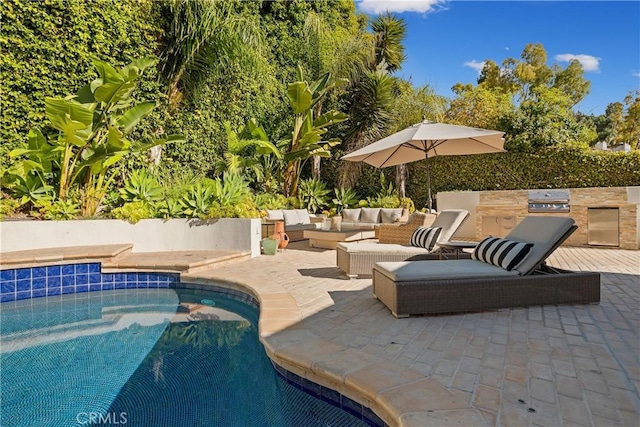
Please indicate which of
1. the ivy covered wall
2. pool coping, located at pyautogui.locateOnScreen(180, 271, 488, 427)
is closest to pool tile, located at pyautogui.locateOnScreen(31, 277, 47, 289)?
the ivy covered wall

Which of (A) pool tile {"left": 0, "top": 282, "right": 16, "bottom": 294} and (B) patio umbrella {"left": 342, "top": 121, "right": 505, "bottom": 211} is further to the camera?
(B) patio umbrella {"left": 342, "top": 121, "right": 505, "bottom": 211}

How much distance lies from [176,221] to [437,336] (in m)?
6.10

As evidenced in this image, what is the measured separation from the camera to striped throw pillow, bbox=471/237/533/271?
3977 mm

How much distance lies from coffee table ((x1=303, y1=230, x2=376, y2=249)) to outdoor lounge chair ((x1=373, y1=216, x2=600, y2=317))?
14.0ft

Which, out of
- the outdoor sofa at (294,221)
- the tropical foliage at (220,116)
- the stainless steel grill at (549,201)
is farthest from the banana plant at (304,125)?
the stainless steel grill at (549,201)

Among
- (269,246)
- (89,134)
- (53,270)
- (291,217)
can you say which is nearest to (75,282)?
(53,270)

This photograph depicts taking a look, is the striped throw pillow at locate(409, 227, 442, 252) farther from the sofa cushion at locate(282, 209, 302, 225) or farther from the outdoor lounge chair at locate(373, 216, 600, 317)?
the sofa cushion at locate(282, 209, 302, 225)

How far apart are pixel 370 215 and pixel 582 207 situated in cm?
539

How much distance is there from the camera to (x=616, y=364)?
2582 millimetres

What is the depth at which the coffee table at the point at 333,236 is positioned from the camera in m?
8.58

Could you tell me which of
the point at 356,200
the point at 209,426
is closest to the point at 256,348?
the point at 209,426

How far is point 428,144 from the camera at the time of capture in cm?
927

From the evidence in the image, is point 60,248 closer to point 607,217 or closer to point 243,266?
point 243,266

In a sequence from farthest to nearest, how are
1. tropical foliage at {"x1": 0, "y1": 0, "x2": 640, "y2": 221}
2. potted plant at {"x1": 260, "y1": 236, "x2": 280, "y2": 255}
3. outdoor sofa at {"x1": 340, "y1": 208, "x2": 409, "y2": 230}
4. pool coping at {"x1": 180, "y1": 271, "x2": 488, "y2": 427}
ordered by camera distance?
1. outdoor sofa at {"x1": 340, "y1": 208, "x2": 409, "y2": 230}
2. potted plant at {"x1": 260, "y1": 236, "x2": 280, "y2": 255}
3. tropical foliage at {"x1": 0, "y1": 0, "x2": 640, "y2": 221}
4. pool coping at {"x1": 180, "y1": 271, "x2": 488, "y2": 427}
